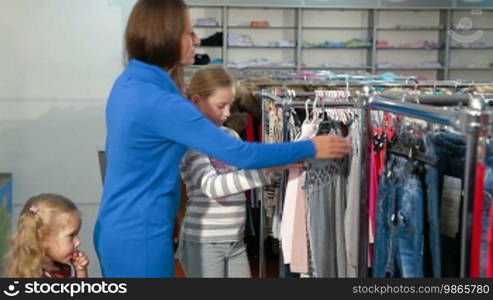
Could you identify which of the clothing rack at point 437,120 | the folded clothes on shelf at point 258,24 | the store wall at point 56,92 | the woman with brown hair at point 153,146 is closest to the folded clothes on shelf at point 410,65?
the folded clothes on shelf at point 258,24

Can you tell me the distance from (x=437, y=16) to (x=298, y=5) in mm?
2040

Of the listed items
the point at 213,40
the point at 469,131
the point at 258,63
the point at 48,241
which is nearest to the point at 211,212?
the point at 48,241

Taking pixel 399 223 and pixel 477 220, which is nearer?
pixel 477 220

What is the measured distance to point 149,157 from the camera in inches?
75.9

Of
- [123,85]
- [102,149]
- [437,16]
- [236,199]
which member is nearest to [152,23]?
[123,85]

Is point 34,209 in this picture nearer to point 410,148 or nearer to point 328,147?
point 328,147

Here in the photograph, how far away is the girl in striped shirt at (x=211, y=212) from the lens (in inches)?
96.3

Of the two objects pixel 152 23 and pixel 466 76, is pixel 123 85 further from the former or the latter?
pixel 466 76

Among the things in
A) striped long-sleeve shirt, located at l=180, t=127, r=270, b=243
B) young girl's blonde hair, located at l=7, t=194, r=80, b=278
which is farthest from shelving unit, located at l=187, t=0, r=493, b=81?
young girl's blonde hair, located at l=7, t=194, r=80, b=278

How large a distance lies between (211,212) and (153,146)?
596 mm

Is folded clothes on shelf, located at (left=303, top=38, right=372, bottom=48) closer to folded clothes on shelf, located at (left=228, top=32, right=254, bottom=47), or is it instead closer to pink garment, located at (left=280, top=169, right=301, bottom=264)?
folded clothes on shelf, located at (left=228, top=32, right=254, bottom=47)

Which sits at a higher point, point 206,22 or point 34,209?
point 206,22

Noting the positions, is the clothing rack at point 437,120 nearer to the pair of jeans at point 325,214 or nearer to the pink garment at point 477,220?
the pink garment at point 477,220

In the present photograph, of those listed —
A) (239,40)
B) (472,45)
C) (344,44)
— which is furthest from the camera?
(472,45)
